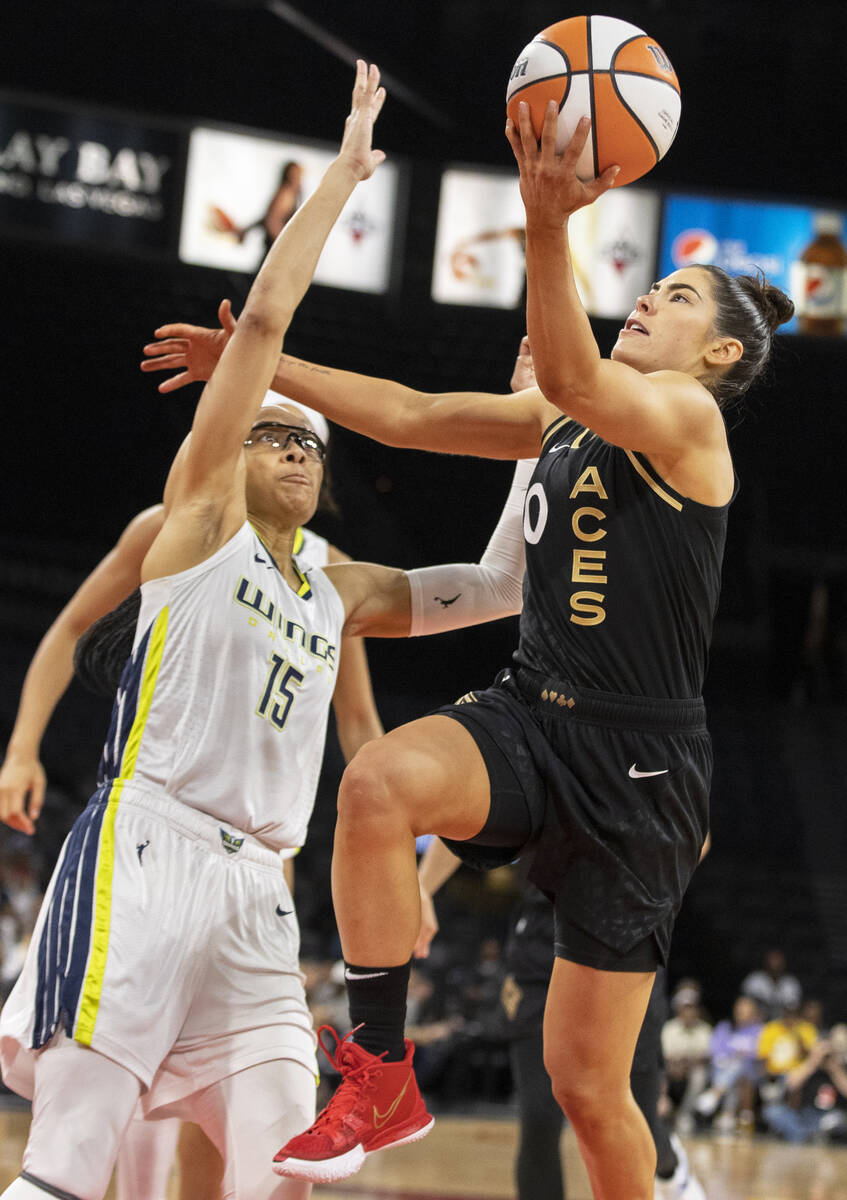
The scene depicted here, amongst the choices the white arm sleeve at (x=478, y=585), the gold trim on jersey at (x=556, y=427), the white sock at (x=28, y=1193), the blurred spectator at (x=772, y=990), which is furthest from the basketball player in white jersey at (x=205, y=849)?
the blurred spectator at (x=772, y=990)

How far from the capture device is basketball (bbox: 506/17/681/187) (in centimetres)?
283

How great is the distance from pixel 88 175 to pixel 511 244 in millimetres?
4370

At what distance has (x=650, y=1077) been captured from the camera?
458 centimetres

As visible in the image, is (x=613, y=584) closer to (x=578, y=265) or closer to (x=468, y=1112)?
(x=468, y=1112)

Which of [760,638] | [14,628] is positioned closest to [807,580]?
[760,638]

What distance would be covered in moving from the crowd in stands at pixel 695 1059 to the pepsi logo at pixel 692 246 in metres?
7.42

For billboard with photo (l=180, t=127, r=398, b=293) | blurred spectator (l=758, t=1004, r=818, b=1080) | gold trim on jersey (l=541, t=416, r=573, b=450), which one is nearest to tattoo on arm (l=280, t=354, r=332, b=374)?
gold trim on jersey (l=541, t=416, r=573, b=450)

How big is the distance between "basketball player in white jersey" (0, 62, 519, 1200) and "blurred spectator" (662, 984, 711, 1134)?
32.0ft

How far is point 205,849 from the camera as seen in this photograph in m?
3.13

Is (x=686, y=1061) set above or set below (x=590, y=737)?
below

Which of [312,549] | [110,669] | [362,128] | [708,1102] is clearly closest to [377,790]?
[110,669]

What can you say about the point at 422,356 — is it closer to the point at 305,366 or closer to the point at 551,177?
the point at 305,366

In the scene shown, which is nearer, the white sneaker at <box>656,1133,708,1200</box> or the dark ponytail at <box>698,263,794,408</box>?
the dark ponytail at <box>698,263,794,408</box>

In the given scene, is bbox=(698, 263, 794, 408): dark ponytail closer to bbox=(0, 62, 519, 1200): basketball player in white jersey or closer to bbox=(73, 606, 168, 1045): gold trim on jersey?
bbox=(0, 62, 519, 1200): basketball player in white jersey
